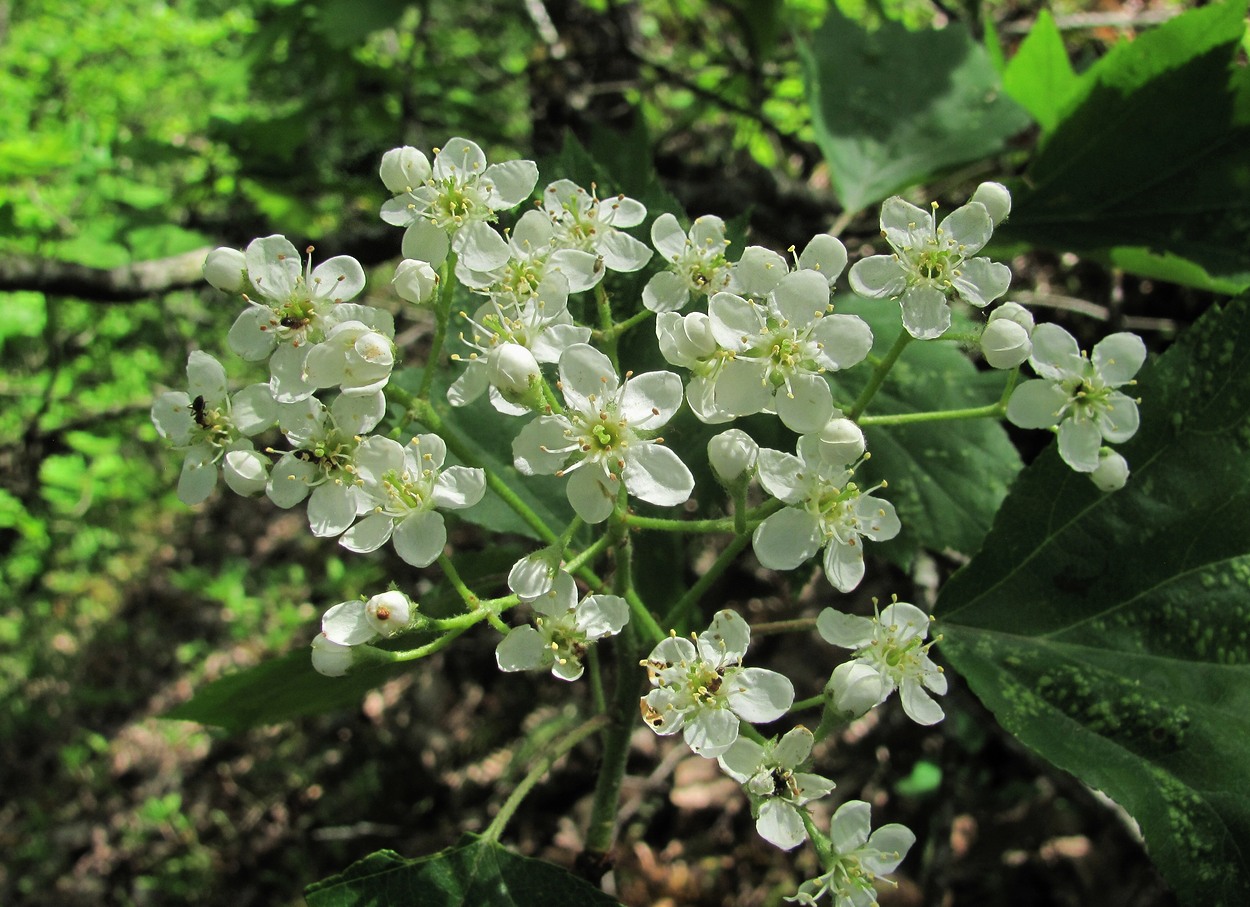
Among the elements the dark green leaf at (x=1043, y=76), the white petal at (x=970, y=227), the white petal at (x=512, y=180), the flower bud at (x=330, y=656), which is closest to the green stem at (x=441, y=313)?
the white petal at (x=512, y=180)

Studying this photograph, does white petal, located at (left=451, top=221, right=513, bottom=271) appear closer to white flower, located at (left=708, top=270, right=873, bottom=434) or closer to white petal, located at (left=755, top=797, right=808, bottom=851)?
white flower, located at (left=708, top=270, right=873, bottom=434)

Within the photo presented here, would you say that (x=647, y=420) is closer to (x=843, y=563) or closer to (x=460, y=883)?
(x=843, y=563)

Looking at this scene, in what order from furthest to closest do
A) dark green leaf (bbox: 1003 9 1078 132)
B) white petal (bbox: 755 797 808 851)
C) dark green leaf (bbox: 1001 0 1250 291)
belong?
dark green leaf (bbox: 1003 9 1078 132), dark green leaf (bbox: 1001 0 1250 291), white petal (bbox: 755 797 808 851)

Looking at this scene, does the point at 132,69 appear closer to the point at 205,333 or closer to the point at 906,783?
the point at 205,333

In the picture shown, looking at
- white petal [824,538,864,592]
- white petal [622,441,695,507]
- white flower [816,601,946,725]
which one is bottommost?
white flower [816,601,946,725]

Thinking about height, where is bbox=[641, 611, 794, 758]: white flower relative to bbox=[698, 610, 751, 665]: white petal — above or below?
below

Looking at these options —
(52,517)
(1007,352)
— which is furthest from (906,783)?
(52,517)

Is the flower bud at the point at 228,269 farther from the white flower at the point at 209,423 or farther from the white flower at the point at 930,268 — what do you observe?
the white flower at the point at 930,268

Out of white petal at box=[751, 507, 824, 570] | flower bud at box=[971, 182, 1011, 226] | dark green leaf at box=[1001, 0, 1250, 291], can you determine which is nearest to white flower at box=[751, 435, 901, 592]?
white petal at box=[751, 507, 824, 570]
